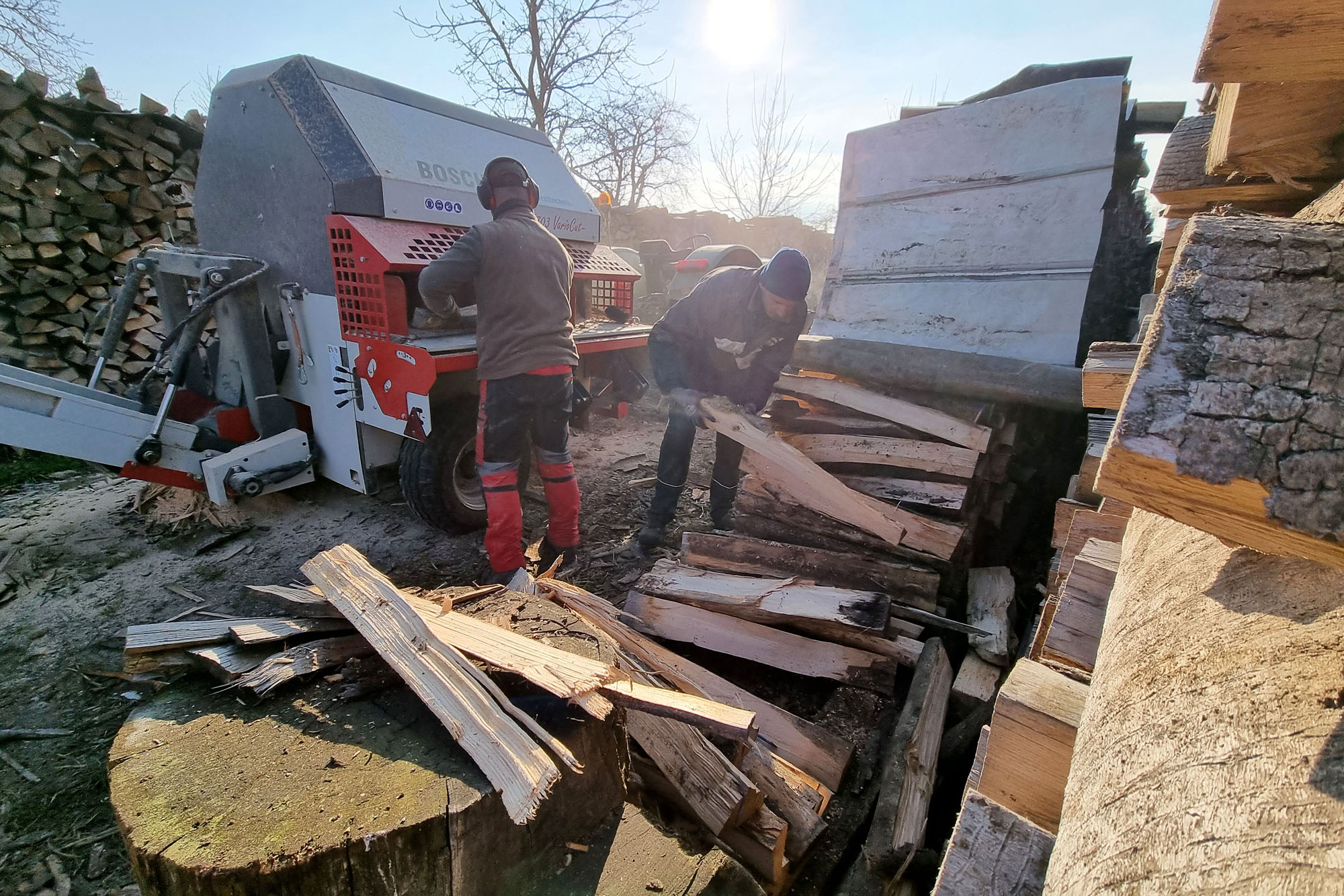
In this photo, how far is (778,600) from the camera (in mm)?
2646

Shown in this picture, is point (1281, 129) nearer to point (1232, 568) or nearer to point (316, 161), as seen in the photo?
point (1232, 568)

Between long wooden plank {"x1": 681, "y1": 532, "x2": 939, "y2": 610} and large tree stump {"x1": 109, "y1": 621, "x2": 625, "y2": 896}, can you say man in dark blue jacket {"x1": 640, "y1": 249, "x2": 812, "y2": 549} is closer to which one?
long wooden plank {"x1": 681, "y1": 532, "x2": 939, "y2": 610}

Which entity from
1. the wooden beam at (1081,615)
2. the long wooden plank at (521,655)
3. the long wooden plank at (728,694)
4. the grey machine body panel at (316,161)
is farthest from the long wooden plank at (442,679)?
the grey machine body panel at (316,161)

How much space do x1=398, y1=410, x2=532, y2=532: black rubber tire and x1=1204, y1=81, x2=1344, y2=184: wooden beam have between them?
3.35 metres

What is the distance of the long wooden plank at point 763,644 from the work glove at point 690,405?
1.23 meters

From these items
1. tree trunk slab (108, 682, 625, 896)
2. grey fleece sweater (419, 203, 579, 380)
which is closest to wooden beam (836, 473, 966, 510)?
grey fleece sweater (419, 203, 579, 380)

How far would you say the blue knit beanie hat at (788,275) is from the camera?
141 inches

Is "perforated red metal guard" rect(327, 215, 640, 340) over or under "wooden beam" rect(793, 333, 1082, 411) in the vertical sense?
over

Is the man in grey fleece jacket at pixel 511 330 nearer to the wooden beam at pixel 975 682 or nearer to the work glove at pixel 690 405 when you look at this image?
the work glove at pixel 690 405

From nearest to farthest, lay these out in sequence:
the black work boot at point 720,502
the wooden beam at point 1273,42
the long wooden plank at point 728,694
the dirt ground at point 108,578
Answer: the wooden beam at point 1273,42
the dirt ground at point 108,578
the long wooden plank at point 728,694
the black work boot at point 720,502

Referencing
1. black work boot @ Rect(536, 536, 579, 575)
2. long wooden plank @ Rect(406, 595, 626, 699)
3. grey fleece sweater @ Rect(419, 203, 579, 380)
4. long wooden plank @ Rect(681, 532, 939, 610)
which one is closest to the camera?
long wooden plank @ Rect(406, 595, 626, 699)

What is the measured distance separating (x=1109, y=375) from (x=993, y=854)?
108cm

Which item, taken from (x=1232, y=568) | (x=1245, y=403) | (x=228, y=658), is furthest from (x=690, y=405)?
(x=1245, y=403)

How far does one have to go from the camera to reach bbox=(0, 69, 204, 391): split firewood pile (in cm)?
527
